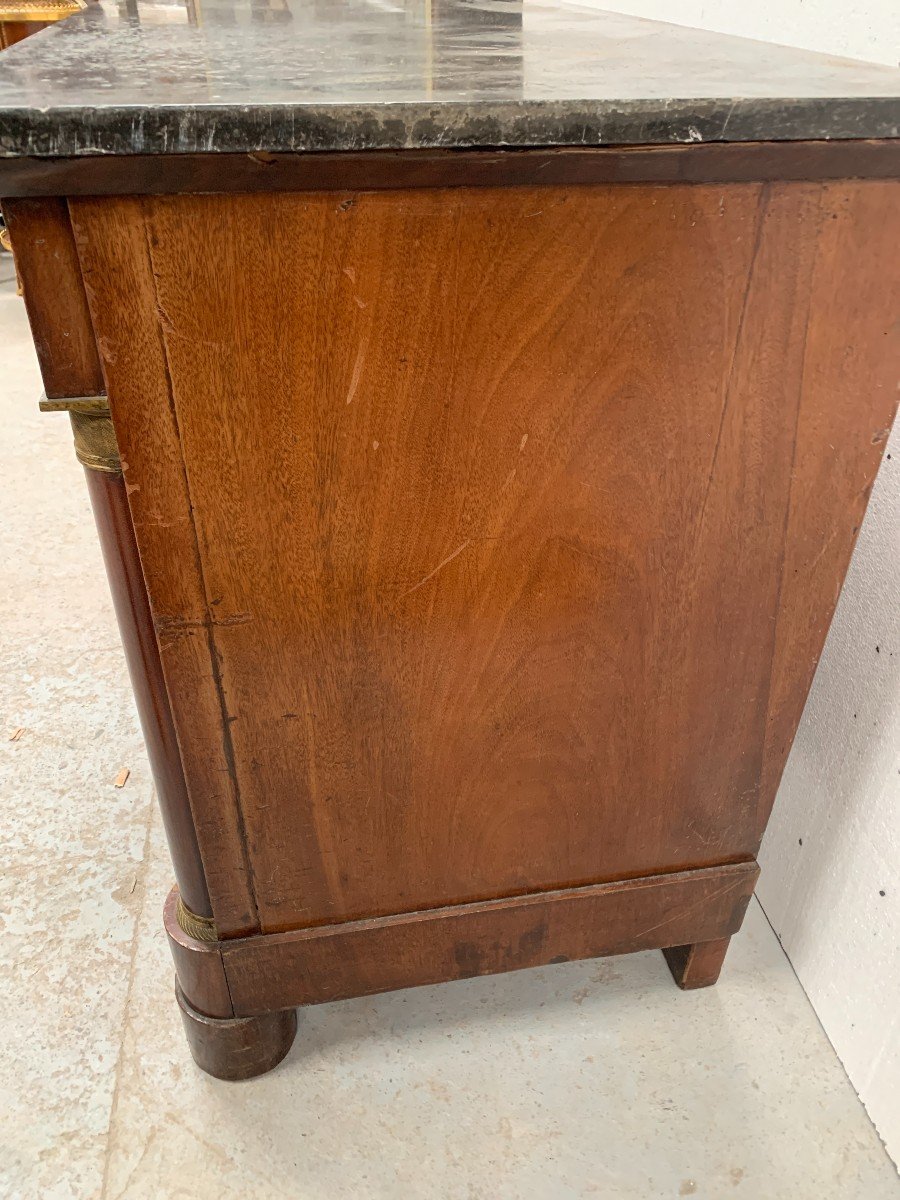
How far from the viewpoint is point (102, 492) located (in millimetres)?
709

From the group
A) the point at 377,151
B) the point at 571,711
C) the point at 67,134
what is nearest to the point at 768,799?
the point at 571,711

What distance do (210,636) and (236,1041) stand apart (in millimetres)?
512

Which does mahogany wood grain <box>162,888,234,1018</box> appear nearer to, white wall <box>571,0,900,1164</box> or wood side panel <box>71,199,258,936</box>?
wood side panel <box>71,199,258,936</box>

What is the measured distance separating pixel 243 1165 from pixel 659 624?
68cm

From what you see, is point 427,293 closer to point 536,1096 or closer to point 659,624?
point 659,624

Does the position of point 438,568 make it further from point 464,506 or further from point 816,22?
point 816,22

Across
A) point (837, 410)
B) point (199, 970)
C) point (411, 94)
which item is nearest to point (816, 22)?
point (837, 410)

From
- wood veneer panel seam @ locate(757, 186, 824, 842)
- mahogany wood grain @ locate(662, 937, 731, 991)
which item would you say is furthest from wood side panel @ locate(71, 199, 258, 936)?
mahogany wood grain @ locate(662, 937, 731, 991)

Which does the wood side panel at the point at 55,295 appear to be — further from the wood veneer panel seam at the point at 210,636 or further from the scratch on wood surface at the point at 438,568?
the scratch on wood surface at the point at 438,568

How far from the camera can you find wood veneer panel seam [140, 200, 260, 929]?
59 centimetres

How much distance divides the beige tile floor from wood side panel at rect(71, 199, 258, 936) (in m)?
0.30

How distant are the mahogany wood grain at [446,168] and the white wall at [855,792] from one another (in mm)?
392

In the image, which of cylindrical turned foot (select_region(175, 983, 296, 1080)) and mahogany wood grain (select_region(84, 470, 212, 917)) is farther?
cylindrical turned foot (select_region(175, 983, 296, 1080))

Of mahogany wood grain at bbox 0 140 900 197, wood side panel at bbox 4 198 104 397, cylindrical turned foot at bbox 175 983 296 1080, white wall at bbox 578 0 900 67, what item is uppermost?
white wall at bbox 578 0 900 67
